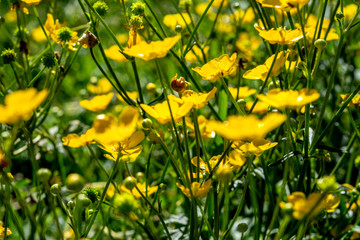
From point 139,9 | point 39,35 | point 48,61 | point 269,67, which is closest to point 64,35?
point 48,61

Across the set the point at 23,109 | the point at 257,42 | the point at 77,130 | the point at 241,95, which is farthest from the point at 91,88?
the point at 23,109

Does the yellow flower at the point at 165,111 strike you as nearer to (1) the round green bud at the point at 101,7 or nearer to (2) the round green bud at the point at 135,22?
(2) the round green bud at the point at 135,22

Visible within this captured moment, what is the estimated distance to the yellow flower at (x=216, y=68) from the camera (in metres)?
0.91

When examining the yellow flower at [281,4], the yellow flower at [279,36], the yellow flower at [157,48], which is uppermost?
the yellow flower at [281,4]

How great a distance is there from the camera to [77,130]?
1467 millimetres

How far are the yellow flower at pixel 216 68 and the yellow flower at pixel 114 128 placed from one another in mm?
201

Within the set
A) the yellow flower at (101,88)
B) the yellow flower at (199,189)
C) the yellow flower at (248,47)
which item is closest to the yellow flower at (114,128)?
the yellow flower at (199,189)

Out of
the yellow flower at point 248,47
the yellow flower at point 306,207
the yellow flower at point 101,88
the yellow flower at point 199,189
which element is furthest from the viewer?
the yellow flower at point 101,88

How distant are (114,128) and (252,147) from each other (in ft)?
0.83

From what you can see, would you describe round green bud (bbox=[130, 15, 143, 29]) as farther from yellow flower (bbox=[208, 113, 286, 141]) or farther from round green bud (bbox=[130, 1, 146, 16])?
yellow flower (bbox=[208, 113, 286, 141])

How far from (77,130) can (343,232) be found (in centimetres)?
86

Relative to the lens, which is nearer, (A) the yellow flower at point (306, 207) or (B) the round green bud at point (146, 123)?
(A) the yellow flower at point (306, 207)

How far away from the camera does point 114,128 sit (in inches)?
28.9

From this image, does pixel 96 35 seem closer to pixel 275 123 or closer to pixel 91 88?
pixel 275 123
